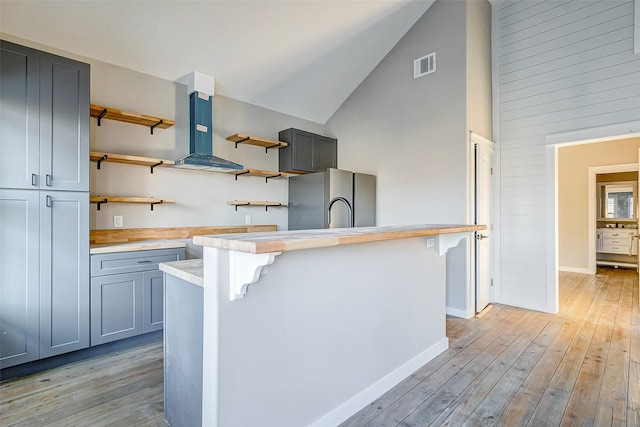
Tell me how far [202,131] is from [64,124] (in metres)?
1.30

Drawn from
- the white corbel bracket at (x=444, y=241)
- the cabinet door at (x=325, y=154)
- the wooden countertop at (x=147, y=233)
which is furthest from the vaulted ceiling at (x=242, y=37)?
the white corbel bracket at (x=444, y=241)

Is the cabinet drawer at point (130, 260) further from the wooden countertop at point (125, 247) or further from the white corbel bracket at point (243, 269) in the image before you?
the white corbel bracket at point (243, 269)

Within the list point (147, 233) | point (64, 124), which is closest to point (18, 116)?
point (64, 124)

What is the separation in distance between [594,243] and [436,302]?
5657 mm

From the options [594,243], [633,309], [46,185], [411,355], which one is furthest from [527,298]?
[46,185]

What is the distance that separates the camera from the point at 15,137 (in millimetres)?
2357

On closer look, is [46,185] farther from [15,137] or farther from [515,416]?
[515,416]

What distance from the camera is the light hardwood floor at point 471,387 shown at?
6.38 feet

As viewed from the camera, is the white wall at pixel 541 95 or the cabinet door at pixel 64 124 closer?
the cabinet door at pixel 64 124

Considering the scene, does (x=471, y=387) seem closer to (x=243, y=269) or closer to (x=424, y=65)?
(x=243, y=269)

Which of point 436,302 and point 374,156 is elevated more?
point 374,156

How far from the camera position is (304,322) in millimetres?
1701

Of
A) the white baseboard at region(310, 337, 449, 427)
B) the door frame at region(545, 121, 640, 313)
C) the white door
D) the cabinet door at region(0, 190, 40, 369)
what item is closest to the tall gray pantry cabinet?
the cabinet door at region(0, 190, 40, 369)

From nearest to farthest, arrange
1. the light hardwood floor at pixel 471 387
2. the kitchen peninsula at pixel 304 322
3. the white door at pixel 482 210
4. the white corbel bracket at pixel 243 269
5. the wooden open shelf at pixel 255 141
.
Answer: the white corbel bracket at pixel 243 269 → the kitchen peninsula at pixel 304 322 → the light hardwood floor at pixel 471 387 → the white door at pixel 482 210 → the wooden open shelf at pixel 255 141
